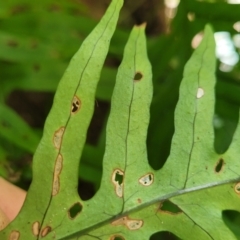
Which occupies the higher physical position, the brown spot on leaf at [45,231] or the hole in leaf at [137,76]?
the hole in leaf at [137,76]

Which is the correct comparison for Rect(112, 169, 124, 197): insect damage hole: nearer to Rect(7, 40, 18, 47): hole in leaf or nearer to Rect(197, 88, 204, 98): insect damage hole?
Rect(197, 88, 204, 98): insect damage hole

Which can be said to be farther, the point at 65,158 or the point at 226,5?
the point at 226,5

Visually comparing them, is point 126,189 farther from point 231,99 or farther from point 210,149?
point 231,99

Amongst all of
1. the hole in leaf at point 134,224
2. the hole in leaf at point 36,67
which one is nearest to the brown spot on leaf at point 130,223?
the hole in leaf at point 134,224

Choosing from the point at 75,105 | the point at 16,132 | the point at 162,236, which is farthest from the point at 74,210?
the point at 162,236

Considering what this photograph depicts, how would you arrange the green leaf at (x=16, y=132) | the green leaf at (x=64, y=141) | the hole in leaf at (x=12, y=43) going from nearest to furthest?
the green leaf at (x=64, y=141), the green leaf at (x=16, y=132), the hole in leaf at (x=12, y=43)

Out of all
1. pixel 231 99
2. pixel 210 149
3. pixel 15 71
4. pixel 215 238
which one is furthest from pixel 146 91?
pixel 15 71

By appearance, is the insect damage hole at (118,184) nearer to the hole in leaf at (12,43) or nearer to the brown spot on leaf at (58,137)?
the brown spot on leaf at (58,137)
